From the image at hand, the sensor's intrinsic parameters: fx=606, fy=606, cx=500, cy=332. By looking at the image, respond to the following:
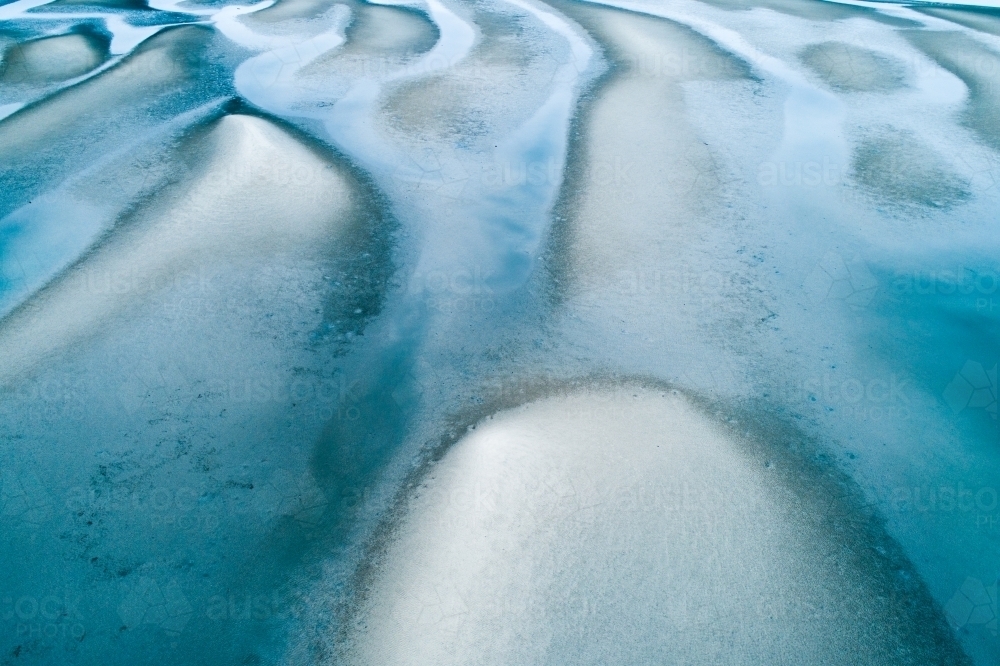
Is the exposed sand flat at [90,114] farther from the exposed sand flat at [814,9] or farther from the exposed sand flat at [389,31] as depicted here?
the exposed sand flat at [814,9]

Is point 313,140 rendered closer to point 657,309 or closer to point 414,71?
point 414,71

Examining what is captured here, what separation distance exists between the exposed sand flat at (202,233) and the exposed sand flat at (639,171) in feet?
11.5

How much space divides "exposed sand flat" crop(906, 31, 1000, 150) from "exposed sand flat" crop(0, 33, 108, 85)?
17665 mm

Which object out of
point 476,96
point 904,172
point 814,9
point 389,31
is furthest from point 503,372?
point 814,9

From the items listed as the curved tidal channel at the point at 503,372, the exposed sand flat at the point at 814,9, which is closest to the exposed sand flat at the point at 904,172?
the curved tidal channel at the point at 503,372

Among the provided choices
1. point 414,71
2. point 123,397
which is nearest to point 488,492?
point 123,397

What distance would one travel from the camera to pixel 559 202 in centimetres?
888

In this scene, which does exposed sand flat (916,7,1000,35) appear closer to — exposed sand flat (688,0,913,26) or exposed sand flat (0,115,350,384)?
exposed sand flat (688,0,913,26)

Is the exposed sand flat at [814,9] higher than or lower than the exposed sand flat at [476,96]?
higher

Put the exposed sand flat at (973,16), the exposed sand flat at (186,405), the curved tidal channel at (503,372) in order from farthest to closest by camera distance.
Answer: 1. the exposed sand flat at (973,16)
2. the exposed sand flat at (186,405)
3. the curved tidal channel at (503,372)

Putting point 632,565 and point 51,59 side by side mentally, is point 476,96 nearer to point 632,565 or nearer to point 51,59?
point 632,565

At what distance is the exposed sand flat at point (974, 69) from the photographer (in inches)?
418

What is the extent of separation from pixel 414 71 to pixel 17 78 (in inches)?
330

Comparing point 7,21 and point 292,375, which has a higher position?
point 7,21
